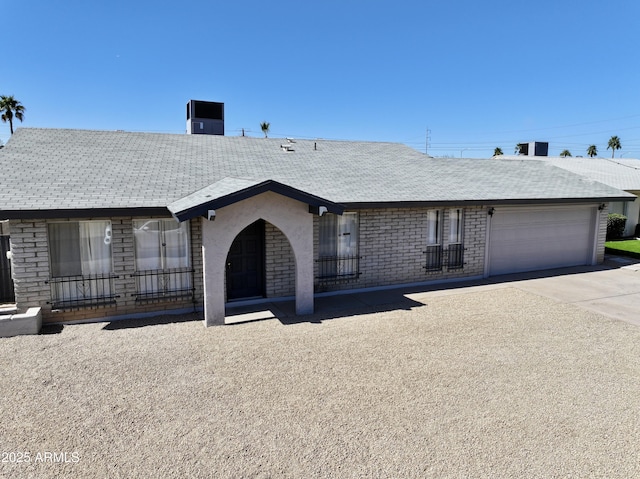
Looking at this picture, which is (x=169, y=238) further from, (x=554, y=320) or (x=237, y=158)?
(x=554, y=320)

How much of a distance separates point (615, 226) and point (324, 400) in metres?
22.1

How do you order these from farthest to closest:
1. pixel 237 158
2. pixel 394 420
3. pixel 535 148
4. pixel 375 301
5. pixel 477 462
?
pixel 535 148, pixel 237 158, pixel 375 301, pixel 394 420, pixel 477 462

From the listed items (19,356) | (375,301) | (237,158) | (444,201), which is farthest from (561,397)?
(237,158)

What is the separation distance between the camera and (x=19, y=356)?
757cm

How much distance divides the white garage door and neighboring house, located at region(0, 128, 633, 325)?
5 cm

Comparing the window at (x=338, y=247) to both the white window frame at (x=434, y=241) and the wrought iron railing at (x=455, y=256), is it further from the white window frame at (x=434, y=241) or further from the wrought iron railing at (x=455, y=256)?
the wrought iron railing at (x=455, y=256)

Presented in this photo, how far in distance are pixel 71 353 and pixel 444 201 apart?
976 centimetres

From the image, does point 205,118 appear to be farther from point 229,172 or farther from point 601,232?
point 601,232

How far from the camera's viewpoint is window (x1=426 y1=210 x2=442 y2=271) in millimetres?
13102

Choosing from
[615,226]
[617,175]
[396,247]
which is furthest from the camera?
[617,175]

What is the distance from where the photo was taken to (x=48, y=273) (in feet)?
30.2

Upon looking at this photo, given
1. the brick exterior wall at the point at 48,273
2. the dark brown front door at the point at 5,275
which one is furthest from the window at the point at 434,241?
the dark brown front door at the point at 5,275

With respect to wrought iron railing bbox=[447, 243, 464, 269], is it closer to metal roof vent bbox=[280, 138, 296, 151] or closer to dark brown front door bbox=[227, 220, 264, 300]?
dark brown front door bbox=[227, 220, 264, 300]

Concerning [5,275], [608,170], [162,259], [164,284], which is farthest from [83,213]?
[608,170]
